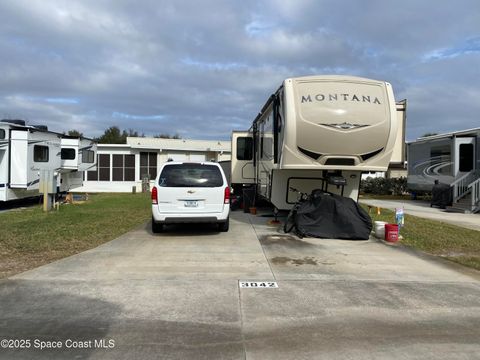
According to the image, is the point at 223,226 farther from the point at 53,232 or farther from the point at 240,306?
the point at 240,306

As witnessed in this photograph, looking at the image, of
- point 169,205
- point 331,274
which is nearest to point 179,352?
point 331,274

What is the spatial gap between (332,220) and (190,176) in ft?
11.4

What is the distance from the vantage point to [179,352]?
3969 mm

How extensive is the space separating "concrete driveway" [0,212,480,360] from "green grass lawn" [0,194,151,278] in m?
0.64

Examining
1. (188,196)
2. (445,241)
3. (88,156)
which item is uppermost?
(88,156)

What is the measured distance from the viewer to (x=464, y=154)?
20.9 m

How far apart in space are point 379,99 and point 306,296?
580 centimetres

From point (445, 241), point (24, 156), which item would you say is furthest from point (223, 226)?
point (24, 156)

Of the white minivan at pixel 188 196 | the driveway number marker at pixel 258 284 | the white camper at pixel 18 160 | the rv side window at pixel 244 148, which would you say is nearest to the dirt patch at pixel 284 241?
the white minivan at pixel 188 196

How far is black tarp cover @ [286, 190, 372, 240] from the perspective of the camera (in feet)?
33.3

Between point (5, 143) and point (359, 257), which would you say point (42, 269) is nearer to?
point (359, 257)

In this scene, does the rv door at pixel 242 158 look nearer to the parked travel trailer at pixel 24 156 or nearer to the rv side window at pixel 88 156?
the parked travel trailer at pixel 24 156

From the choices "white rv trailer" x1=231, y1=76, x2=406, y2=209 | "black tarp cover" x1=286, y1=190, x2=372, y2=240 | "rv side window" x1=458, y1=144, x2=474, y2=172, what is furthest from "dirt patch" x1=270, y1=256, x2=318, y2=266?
"rv side window" x1=458, y1=144, x2=474, y2=172

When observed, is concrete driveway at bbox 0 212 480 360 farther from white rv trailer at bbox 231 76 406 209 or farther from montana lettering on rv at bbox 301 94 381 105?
montana lettering on rv at bbox 301 94 381 105
